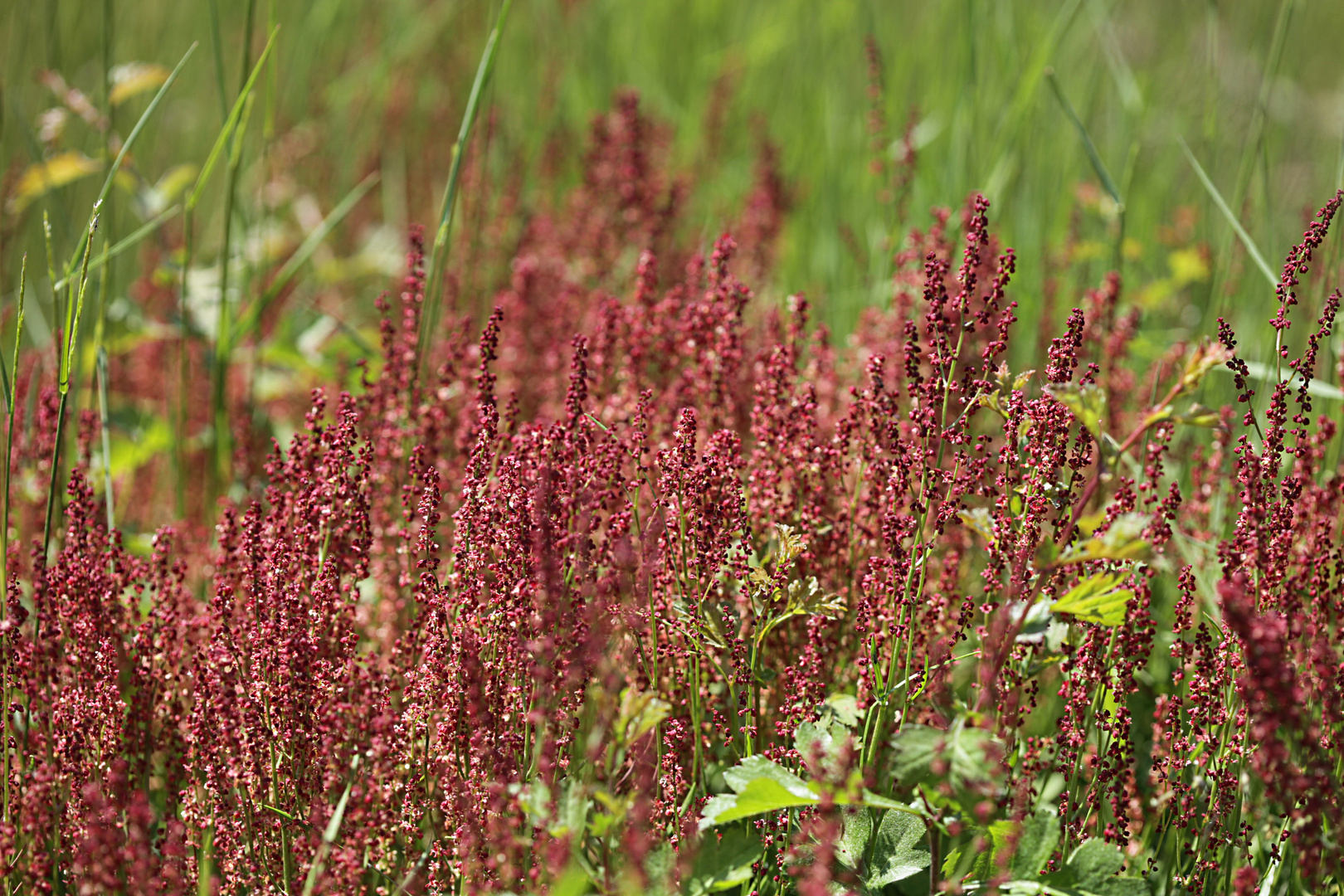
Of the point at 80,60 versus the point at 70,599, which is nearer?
the point at 70,599

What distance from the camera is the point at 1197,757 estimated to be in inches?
70.9

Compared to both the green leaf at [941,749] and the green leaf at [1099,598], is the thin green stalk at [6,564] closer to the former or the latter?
the green leaf at [941,749]

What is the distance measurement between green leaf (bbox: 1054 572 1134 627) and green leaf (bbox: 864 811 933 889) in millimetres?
490

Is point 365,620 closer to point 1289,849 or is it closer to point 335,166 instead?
point 1289,849

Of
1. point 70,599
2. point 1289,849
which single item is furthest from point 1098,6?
point 70,599

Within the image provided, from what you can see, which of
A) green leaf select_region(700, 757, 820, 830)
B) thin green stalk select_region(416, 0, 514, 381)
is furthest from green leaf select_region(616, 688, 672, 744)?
thin green stalk select_region(416, 0, 514, 381)

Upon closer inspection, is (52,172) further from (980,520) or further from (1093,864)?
(1093,864)

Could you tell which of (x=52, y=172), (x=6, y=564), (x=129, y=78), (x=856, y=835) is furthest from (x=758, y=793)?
(x=52, y=172)

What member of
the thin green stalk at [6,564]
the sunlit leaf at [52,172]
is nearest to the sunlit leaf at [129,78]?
the sunlit leaf at [52,172]

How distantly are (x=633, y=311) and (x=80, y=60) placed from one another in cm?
406

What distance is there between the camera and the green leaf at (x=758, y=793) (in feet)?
4.83

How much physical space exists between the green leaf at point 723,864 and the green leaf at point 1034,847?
14.9 inches

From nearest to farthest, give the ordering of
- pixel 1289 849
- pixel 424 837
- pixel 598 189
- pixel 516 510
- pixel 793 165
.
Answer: pixel 516 510
pixel 1289 849
pixel 424 837
pixel 598 189
pixel 793 165

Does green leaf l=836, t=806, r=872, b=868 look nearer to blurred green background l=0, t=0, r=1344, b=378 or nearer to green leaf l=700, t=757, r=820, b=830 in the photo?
green leaf l=700, t=757, r=820, b=830
